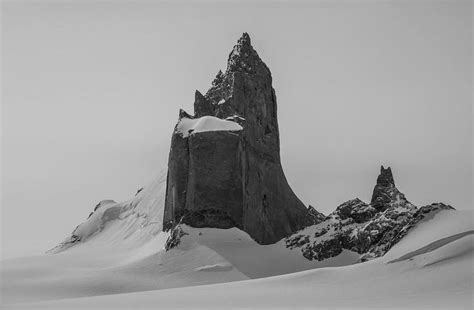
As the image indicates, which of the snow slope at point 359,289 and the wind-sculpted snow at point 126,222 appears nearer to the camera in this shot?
the snow slope at point 359,289

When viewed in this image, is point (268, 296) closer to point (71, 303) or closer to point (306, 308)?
point (306, 308)

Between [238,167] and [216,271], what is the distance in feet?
39.9

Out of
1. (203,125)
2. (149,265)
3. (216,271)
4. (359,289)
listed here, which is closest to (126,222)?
(203,125)

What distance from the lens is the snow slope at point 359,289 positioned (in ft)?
130

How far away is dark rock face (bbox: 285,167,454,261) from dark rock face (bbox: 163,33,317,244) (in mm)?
4899

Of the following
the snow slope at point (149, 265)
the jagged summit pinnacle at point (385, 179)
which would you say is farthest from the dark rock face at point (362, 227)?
the snow slope at point (149, 265)

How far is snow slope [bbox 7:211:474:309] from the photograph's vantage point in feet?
130

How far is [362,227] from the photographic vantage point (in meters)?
75.1

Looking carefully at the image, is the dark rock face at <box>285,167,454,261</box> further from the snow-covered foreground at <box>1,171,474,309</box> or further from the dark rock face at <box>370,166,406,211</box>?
the snow-covered foreground at <box>1,171,474,309</box>

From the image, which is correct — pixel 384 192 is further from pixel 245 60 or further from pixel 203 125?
pixel 245 60

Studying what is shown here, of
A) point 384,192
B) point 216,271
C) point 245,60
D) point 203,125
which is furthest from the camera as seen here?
point 245,60

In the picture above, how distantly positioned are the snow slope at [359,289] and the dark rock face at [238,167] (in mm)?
28799

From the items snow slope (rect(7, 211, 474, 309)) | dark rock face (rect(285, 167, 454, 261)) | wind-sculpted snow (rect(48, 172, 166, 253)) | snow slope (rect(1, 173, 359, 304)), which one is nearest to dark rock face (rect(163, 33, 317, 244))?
snow slope (rect(1, 173, 359, 304))

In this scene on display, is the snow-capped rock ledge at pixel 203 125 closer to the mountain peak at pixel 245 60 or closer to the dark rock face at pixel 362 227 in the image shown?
the mountain peak at pixel 245 60
